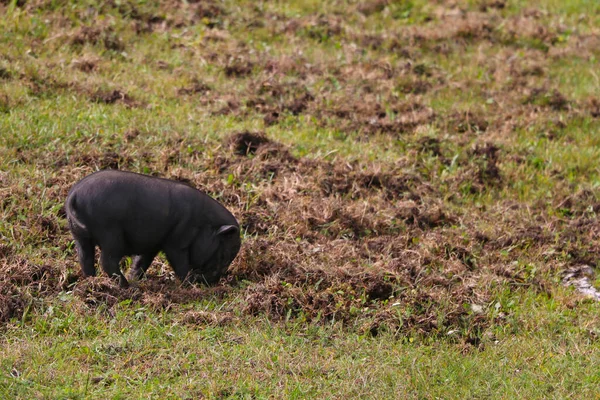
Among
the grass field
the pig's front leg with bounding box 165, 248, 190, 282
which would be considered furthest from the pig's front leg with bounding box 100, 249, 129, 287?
the pig's front leg with bounding box 165, 248, 190, 282

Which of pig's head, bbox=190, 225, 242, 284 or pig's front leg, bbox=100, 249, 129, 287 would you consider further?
pig's head, bbox=190, 225, 242, 284

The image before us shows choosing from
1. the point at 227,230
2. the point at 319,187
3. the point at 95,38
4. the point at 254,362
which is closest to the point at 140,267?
the point at 227,230

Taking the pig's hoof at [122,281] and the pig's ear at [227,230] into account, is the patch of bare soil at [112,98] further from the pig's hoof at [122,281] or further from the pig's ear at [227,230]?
the pig's hoof at [122,281]

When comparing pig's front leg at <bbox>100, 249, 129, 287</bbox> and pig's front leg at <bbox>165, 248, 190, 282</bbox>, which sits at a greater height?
pig's front leg at <bbox>100, 249, 129, 287</bbox>

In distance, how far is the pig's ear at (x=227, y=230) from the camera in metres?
7.80

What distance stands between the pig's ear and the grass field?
502 mm

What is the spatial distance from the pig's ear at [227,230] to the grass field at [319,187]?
50 cm

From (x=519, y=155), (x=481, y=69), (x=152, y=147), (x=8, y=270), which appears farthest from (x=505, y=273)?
(x=481, y=69)

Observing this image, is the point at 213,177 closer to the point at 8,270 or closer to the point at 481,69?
the point at 8,270

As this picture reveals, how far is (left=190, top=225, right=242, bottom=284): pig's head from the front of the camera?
25.8 ft

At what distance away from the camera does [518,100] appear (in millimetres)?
13492

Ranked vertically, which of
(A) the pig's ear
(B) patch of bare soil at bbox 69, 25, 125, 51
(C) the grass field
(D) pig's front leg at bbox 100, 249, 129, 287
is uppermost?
(A) the pig's ear

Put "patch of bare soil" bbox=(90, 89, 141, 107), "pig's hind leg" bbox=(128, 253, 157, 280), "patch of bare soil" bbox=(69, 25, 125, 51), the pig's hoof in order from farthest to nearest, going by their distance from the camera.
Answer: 1. "patch of bare soil" bbox=(69, 25, 125, 51)
2. "patch of bare soil" bbox=(90, 89, 141, 107)
3. "pig's hind leg" bbox=(128, 253, 157, 280)
4. the pig's hoof

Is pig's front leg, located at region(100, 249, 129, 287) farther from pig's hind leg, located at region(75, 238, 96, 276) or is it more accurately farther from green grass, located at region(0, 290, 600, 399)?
green grass, located at region(0, 290, 600, 399)
